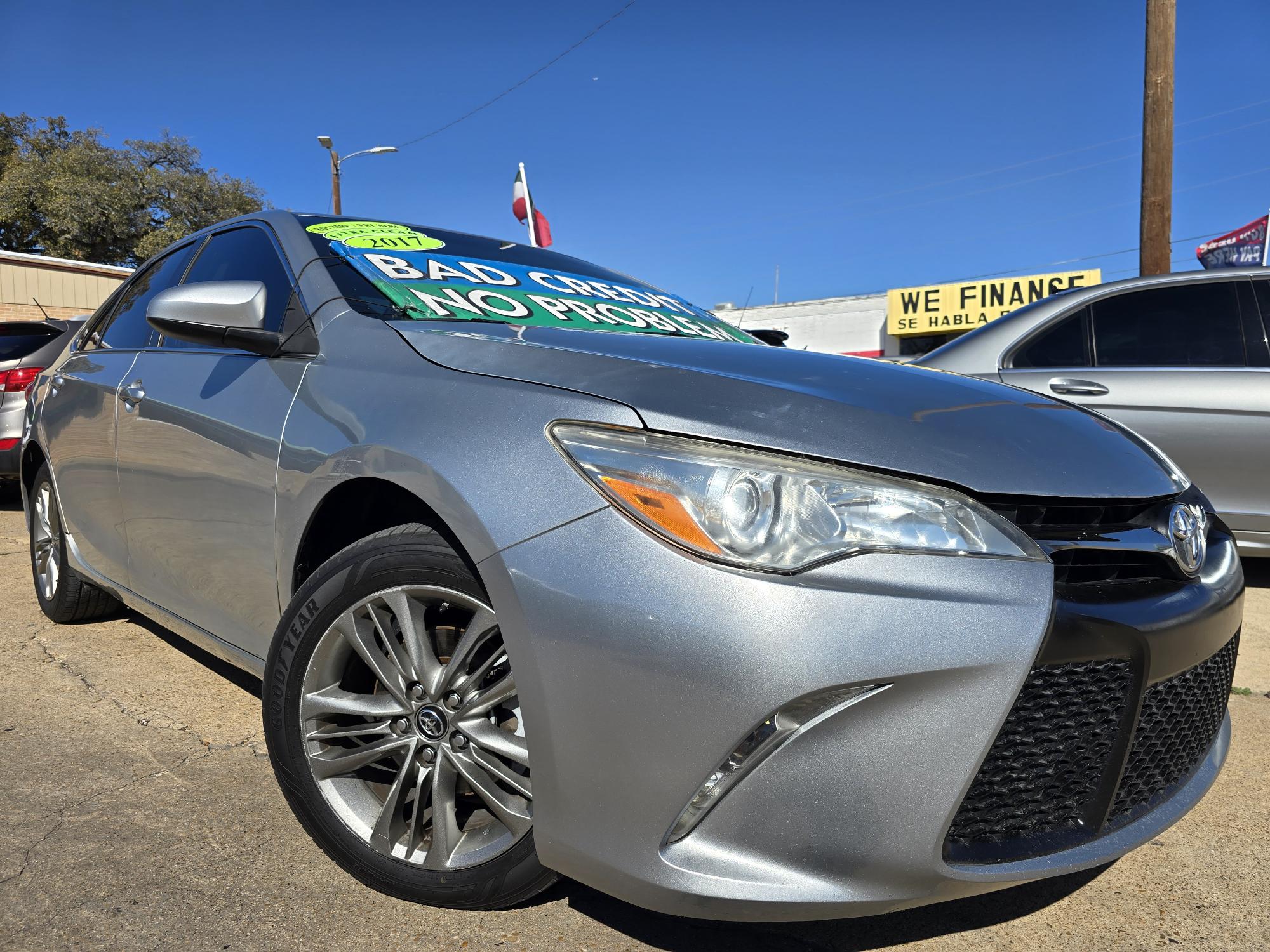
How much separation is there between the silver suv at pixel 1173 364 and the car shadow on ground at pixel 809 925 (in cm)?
269

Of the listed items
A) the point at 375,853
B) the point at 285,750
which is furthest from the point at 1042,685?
the point at 285,750

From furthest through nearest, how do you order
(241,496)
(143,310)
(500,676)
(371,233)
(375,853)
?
(143,310), (371,233), (241,496), (375,853), (500,676)

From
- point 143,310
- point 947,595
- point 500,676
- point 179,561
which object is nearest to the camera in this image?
point 947,595

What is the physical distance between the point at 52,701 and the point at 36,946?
4.62ft

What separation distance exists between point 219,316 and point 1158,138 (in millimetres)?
7932

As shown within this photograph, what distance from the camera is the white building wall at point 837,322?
32.2 metres

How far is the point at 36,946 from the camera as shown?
1.65 metres

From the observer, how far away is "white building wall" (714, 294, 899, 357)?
106 feet

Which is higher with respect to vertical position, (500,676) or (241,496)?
(241,496)

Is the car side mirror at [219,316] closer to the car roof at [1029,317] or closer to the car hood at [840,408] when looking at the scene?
the car hood at [840,408]

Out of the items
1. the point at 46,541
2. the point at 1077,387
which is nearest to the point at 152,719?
the point at 46,541

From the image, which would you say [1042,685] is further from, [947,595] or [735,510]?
[735,510]

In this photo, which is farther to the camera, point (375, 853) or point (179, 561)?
point (179, 561)

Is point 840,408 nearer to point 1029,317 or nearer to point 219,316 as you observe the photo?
point 219,316
